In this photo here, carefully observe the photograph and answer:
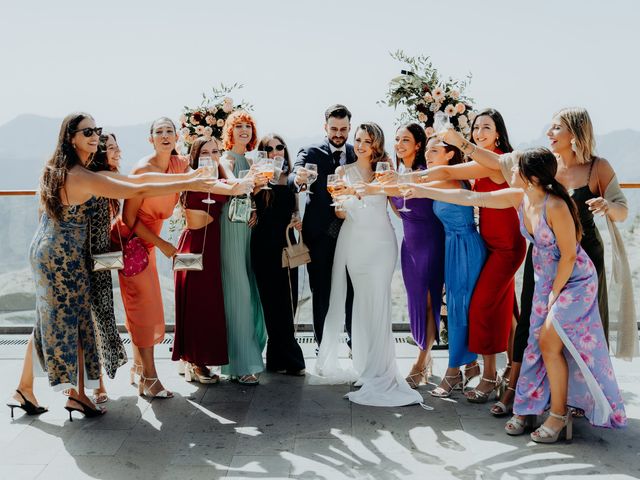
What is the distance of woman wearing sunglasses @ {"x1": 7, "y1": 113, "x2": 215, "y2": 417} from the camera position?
3938mm

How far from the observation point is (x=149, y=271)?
15.2 feet

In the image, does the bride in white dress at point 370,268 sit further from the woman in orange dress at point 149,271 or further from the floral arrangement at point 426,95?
the woman in orange dress at point 149,271

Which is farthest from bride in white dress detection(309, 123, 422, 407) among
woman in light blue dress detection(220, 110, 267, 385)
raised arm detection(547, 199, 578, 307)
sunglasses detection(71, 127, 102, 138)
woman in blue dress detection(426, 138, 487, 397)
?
sunglasses detection(71, 127, 102, 138)

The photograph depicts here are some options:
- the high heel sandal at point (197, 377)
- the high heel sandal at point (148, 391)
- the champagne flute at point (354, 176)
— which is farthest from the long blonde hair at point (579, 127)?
the high heel sandal at point (148, 391)

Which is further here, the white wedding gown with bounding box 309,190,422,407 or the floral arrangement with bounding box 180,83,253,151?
the floral arrangement with bounding box 180,83,253,151

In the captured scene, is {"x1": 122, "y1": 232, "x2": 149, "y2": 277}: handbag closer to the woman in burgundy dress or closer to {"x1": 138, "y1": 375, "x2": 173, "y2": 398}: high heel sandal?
the woman in burgundy dress

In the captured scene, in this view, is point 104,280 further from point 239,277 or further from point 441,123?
point 441,123

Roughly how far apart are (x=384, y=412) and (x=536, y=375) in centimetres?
95

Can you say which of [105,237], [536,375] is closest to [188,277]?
[105,237]

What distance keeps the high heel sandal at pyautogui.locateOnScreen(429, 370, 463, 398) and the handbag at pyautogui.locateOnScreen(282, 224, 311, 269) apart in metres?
1.21

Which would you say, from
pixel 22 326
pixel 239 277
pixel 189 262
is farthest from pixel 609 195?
pixel 22 326

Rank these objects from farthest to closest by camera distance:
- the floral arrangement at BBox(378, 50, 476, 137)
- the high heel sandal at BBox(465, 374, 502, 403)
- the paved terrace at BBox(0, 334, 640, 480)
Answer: the floral arrangement at BBox(378, 50, 476, 137) < the high heel sandal at BBox(465, 374, 502, 403) < the paved terrace at BBox(0, 334, 640, 480)

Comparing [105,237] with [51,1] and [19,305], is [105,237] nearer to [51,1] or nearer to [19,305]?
[19,305]

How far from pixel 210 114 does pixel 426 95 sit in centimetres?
166
